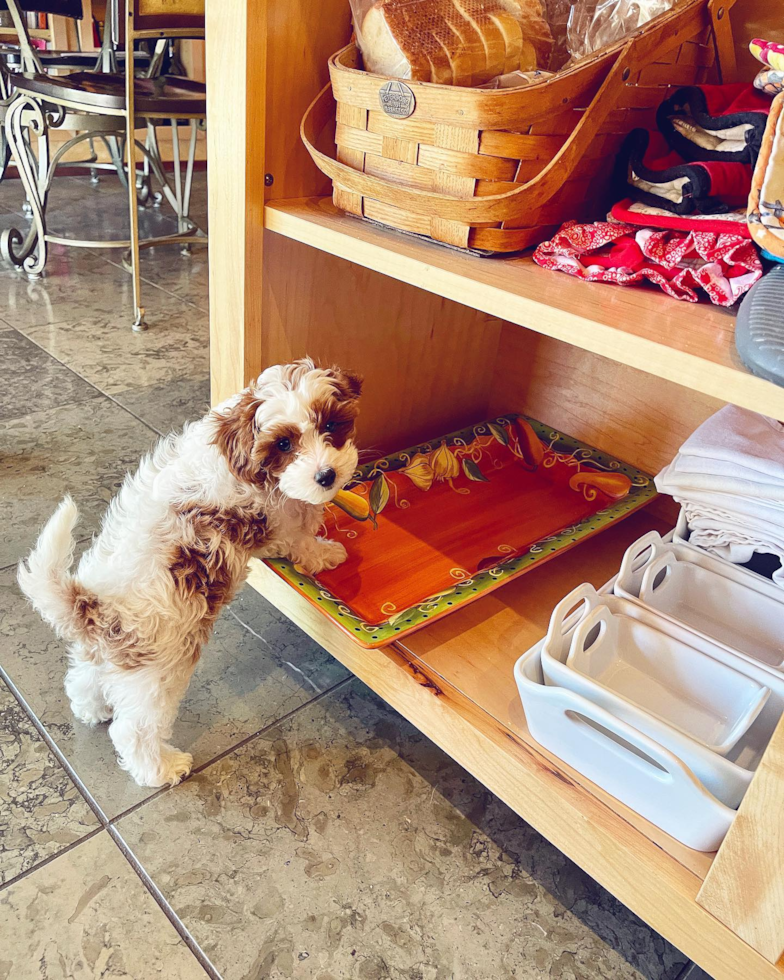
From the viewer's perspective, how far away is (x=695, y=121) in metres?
0.77

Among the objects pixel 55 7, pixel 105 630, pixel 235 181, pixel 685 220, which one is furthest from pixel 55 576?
pixel 55 7

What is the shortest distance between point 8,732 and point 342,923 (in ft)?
1.56

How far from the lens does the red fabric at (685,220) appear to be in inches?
27.8

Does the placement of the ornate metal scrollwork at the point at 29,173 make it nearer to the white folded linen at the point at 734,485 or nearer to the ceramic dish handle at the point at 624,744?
the white folded linen at the point at 734,485

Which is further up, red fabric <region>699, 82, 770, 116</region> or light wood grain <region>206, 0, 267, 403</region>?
red fabric <region>699, 82, 770, 116</region>

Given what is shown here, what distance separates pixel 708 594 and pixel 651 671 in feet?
0.46

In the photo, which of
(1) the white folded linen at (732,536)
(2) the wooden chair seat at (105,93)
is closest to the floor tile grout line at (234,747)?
(1) the white folded linen at (732,536)

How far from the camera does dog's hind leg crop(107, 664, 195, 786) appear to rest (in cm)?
82

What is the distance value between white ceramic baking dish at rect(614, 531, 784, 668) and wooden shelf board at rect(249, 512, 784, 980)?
5.9 inches

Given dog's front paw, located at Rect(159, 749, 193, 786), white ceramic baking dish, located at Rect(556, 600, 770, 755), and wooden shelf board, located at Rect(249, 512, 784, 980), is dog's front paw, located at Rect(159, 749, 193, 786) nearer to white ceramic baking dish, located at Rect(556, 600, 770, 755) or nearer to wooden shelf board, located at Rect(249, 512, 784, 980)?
wooden shelf board, located at Rect(249, 512, 784, 980)

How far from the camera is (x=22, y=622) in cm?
111

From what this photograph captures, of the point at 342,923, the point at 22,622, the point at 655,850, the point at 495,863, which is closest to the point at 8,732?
the point at 22,622

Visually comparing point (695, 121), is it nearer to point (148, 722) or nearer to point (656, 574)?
point (656, 574)

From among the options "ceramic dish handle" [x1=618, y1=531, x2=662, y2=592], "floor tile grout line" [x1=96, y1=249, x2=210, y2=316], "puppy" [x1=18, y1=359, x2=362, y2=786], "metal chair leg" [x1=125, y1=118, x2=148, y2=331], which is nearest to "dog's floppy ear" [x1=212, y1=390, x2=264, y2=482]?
"puppy" [x1=18, y1=359, x2=362, y2=786]
